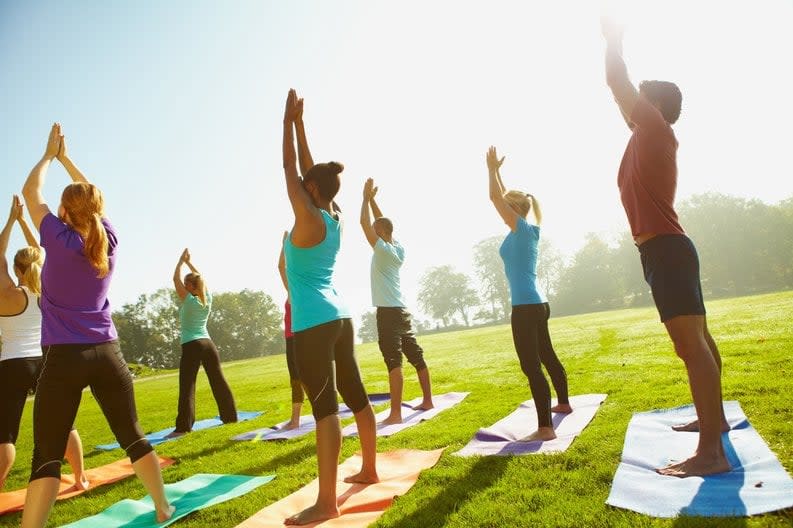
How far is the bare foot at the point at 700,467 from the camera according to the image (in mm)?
3689

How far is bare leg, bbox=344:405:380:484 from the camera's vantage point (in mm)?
4375

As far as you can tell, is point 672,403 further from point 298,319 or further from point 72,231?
point 72,231

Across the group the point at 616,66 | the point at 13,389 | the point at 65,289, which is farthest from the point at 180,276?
the point at 616,66

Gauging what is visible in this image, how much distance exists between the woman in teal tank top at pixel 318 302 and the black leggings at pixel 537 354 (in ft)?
6.89

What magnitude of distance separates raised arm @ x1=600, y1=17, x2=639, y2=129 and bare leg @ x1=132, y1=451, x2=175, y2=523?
4.66 metres

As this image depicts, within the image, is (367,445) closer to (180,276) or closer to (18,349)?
(18,349)

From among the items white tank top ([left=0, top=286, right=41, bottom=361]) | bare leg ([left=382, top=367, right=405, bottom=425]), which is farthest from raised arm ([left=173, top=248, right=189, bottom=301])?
bare leg ([left=382, top=367, right=405, bottom=425])

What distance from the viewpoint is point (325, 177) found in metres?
4.12

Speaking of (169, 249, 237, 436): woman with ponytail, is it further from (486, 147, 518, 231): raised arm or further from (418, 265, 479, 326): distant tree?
(418, 265, 479, 326): distant tree

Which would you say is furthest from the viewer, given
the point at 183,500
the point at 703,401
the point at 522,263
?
the point at 522,263

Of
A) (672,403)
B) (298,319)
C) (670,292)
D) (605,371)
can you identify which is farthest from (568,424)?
(605,371)

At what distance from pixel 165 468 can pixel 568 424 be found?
499 cm

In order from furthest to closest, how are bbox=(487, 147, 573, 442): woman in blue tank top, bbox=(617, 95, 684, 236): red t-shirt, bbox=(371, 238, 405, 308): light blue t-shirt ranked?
bbox=(371, 238, 405, 308): light blue t-shirt, bbox=(487, 147, 573, 442): woman in blue tank top, bbox=(617, 95, 684, 236): red t-shirt

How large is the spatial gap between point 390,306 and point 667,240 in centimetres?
449
